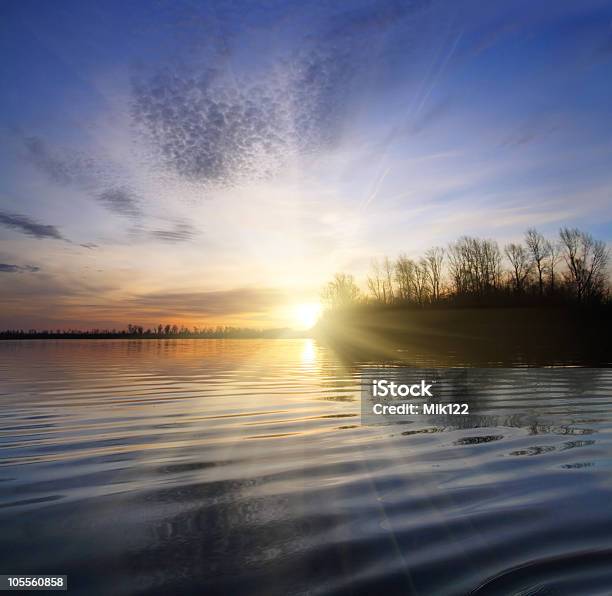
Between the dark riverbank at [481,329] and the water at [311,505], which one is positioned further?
the dark riverbank at [481,329]

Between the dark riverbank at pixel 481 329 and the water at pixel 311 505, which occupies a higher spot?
the dark riverbank at pixel 481 329

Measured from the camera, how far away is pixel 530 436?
30.3 feet

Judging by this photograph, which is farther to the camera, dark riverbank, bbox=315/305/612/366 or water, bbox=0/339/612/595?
dark riverbank, bbox=315/305/612/366

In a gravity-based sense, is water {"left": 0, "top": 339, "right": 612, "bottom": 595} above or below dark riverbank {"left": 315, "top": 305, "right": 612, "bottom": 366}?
below

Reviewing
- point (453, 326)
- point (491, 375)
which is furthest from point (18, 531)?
point (453, 326)

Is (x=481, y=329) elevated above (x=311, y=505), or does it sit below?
above

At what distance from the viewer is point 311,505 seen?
5.54 meters

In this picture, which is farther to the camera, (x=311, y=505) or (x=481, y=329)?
(x=481, y=329)

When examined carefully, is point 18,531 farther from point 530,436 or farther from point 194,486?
point 530,436

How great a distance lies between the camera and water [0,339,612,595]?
A: 12.6 ft

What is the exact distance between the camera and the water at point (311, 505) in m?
3.84

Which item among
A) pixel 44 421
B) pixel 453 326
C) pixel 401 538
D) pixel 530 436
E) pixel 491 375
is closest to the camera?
pixel 401 538

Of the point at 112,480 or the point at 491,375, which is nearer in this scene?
the point at 112,480

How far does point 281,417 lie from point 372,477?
19.1ft
